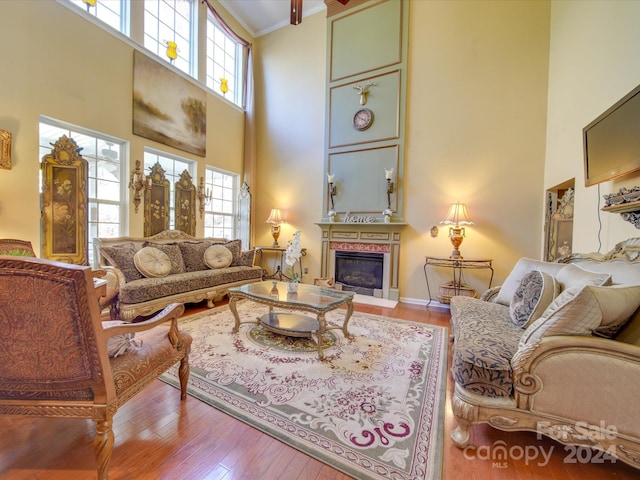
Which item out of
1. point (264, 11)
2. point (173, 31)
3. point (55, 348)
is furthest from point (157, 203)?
point (264, 11)

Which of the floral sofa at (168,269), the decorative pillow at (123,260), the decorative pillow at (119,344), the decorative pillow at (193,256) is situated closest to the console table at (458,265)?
the floral sofa at (168,269)

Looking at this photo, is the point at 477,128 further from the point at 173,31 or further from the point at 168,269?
the point at 173,31

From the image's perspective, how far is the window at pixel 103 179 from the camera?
131 inches

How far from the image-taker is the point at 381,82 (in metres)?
4.47

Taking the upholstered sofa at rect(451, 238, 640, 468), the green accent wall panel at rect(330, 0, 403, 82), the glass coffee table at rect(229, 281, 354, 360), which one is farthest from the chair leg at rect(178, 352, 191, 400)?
the green accent wall panel at rect(330, 0, 403, 82)

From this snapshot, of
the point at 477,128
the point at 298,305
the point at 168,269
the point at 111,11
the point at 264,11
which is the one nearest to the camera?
the point at 298,305

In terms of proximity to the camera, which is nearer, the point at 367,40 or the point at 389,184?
the point at 389,184

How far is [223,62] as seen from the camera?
17.7ft

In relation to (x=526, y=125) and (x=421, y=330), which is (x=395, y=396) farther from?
(x=526, y=125)

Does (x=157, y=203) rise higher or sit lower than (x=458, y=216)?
higher

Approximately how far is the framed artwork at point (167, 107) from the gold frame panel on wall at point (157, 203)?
550 millimetres

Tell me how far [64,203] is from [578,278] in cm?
492

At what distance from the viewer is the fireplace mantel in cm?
432

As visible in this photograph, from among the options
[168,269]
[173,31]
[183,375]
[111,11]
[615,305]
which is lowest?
[183,375]
